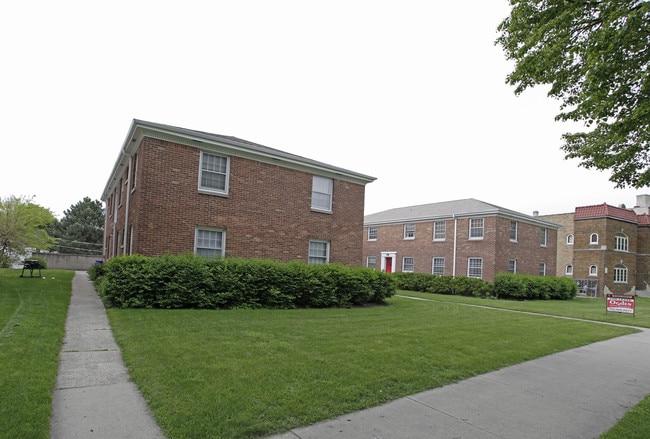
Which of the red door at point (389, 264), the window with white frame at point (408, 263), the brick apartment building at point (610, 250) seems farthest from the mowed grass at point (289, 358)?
the brick apartment building at point (610, 250)

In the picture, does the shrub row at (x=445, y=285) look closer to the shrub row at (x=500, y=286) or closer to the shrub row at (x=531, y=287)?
the shrub row at (x=500, y=286)

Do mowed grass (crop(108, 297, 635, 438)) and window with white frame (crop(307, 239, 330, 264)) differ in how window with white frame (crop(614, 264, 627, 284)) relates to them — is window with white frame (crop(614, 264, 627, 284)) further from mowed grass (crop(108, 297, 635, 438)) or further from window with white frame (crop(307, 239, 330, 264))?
window with white frame (crop(307, 239, 330, 264))

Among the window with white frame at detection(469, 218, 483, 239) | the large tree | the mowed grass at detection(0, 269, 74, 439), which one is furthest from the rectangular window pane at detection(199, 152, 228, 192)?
the window with white frame at detection(469, 218, 483, 239)

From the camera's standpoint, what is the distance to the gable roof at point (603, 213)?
32281mm

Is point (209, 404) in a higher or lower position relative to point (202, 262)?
lower

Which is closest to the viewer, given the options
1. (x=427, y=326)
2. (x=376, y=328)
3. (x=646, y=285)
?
(x=376, y=328)

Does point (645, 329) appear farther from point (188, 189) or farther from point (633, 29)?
point (188, 189)

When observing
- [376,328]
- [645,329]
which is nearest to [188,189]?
[376,328]

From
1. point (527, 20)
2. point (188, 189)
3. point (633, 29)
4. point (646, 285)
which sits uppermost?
point (527, 20)

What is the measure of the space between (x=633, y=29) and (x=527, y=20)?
173cm

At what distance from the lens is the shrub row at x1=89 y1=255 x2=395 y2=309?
1005cm

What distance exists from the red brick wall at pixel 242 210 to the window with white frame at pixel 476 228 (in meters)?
11.6

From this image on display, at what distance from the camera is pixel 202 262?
11.0 meters

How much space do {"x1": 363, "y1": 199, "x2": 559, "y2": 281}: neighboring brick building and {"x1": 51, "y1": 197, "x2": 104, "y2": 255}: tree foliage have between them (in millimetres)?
36186
